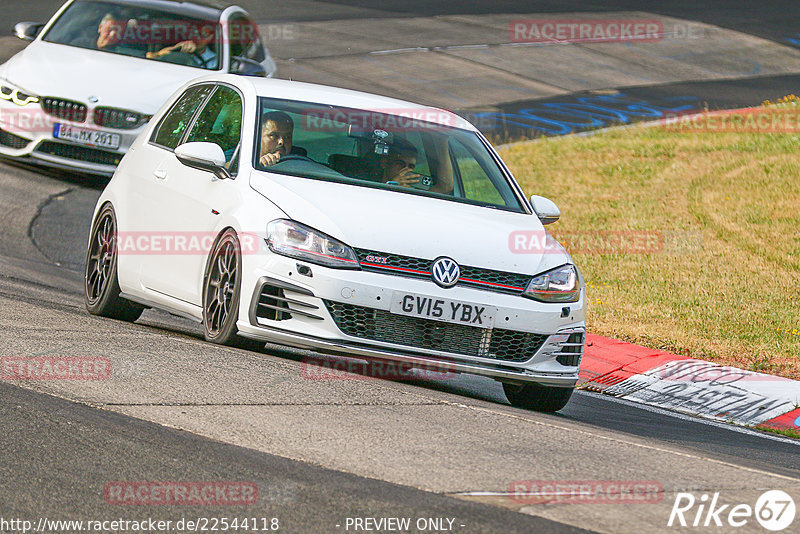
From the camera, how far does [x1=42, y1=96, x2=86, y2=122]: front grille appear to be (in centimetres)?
1370

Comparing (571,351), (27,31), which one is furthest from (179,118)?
(27,31)

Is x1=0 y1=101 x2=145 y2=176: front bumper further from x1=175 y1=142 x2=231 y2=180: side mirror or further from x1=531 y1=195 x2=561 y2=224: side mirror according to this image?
x1=531 y1=195 x2=561 y2=224: side mirror

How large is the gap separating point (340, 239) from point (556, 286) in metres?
1.28

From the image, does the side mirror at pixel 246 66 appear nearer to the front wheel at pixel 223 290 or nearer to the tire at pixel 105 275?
the tire at pixel 105 275

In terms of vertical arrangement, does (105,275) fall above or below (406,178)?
below

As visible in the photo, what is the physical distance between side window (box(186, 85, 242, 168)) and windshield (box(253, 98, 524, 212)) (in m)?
0.19

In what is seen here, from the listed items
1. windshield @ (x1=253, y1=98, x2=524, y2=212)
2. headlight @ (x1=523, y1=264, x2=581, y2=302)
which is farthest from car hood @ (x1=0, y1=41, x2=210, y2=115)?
headlight @ (x1=523, y1=264, x2=581, y2=302)

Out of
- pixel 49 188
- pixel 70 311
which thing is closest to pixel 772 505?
pixel 70 311

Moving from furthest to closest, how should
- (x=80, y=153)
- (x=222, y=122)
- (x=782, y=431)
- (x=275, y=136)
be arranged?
(x=80, y=153) → (x=782, y=431) → (x=222, y=122) → (x=275, y=136)

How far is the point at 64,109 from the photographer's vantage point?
45.1ft

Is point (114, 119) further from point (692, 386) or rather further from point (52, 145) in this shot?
point (692, 386)

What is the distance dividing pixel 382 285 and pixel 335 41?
20974 mm

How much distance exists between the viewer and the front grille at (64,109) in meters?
13.7

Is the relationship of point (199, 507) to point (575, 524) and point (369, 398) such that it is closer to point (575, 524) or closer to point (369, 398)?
point (575, 524)
